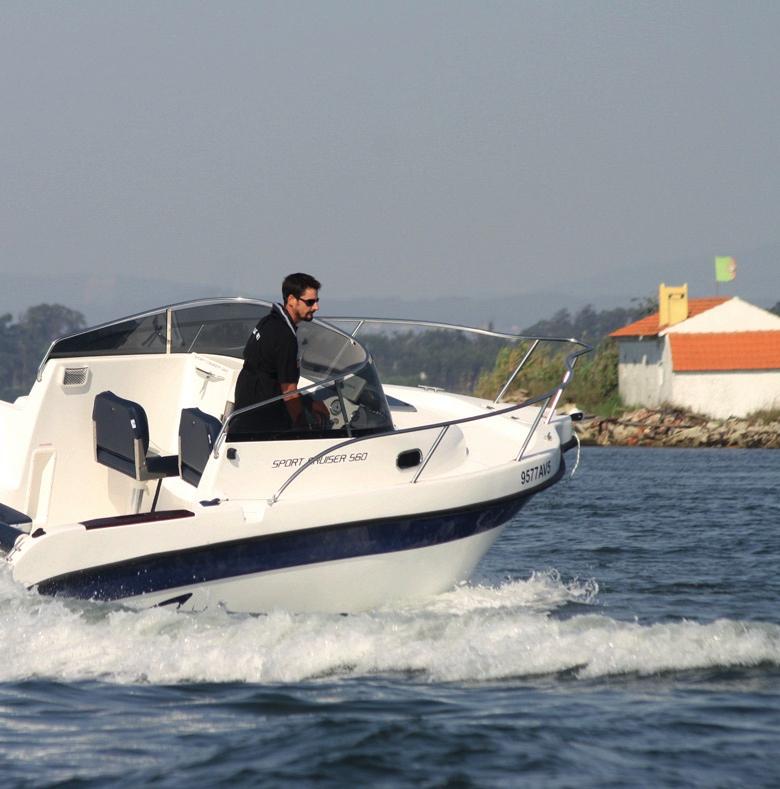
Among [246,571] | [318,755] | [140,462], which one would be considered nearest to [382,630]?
[246,571]

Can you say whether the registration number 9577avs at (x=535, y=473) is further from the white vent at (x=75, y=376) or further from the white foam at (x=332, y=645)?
the white vent at (x=75, y=376)

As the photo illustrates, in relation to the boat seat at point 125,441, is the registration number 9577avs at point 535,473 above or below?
below

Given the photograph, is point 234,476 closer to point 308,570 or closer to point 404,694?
point 308,570

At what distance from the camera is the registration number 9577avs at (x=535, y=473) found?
311 inches

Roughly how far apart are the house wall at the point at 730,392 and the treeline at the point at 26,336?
8679 cm

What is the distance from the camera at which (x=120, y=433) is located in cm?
808

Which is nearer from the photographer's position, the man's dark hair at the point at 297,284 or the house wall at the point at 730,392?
the man's dark hair at the point at 297,284

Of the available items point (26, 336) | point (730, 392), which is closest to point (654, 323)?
point (730, 392)

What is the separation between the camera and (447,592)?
7.68 metres

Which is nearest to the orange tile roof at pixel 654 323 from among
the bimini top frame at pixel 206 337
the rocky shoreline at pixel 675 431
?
the rocky shoreline at pixel 675 431

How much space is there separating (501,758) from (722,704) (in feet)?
3.94

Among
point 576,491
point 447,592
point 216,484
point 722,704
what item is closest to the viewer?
point 722,704

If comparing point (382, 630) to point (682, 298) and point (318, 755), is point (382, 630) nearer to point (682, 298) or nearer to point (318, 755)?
point (318, 755)

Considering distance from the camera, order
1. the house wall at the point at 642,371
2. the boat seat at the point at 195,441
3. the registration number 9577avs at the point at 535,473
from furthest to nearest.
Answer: the house wall at the point at 642,371 < the registration number 9577avs at the point at 535,473 < the boat seat at the point at 195,441
